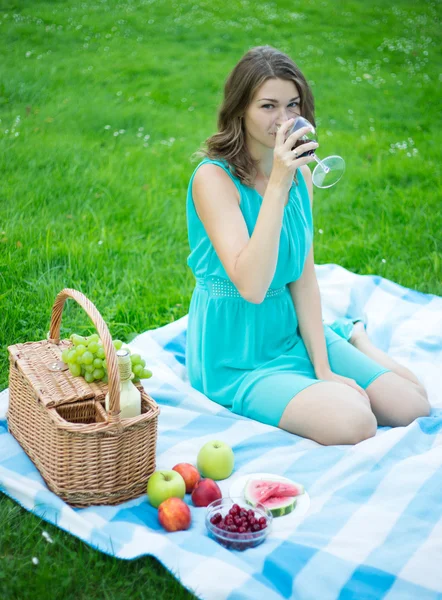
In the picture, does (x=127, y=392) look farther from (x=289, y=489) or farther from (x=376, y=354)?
(x=376, y=354)

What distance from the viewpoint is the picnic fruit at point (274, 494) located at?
278 cm

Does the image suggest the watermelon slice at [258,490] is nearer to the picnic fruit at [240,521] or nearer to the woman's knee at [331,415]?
the picnic fruit at [240,521]

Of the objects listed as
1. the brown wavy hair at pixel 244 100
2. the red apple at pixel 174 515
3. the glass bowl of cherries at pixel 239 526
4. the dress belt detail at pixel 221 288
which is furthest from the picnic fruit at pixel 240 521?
the brown wavy hair at pixel 244 100

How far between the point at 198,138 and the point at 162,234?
95.6 inches

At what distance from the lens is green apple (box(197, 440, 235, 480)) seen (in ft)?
9.80

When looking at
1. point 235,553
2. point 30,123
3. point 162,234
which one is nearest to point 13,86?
point 30,123

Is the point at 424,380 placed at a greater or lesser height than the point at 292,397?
lesser

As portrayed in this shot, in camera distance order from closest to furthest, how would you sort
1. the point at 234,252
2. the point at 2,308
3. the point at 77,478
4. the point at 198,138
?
the point at 77,478 < the point at 234,252 < the point at 2,308 < the point at 198,138

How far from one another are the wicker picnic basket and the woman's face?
1.16 meters

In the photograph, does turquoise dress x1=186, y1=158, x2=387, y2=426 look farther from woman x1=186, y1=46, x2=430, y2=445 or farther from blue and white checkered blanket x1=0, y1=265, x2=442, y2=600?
blue and white checkered blanket x1=0, y1=265, x2=442, y2=600

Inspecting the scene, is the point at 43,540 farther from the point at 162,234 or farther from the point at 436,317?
the point at 162,234

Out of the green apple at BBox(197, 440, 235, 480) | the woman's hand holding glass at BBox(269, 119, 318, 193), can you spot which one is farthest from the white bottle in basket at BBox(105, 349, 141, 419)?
the woman's hand holding glass at BBox(269, 119, 318, 193)

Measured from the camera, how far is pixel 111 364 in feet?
8.55

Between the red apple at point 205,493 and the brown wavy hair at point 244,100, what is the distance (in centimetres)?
145
